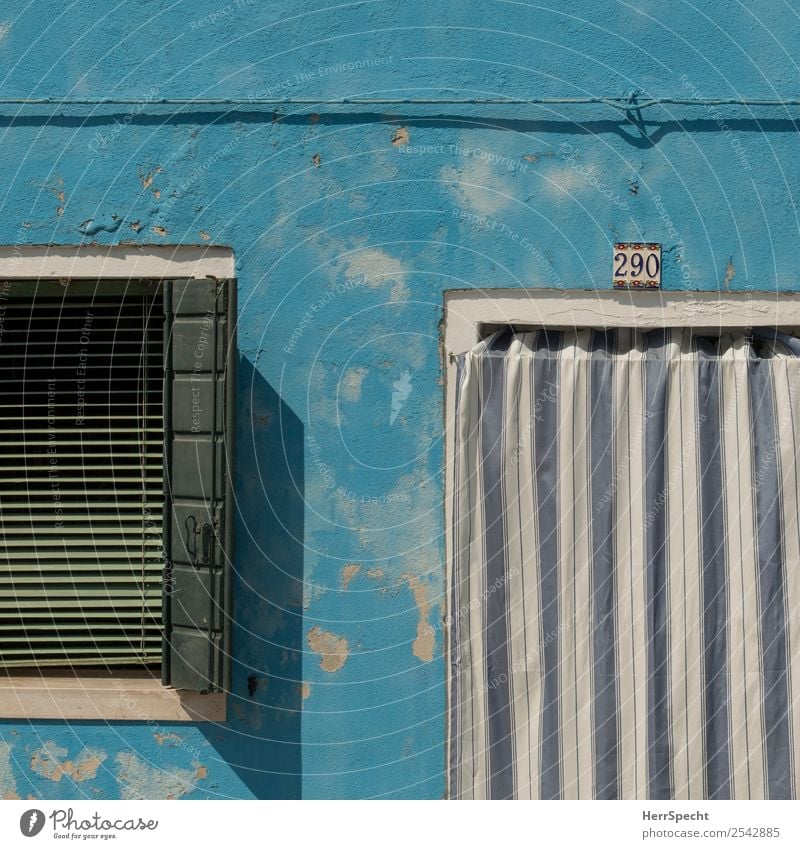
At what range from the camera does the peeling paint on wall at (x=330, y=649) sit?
3795 millimetres

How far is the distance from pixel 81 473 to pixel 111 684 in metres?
0.85

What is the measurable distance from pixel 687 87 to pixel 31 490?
3.05 metres

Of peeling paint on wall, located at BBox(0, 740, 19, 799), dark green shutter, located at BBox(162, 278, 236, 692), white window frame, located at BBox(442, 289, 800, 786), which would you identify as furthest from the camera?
peeling paint on wall, located at BBox(0, 740, 19, 799)

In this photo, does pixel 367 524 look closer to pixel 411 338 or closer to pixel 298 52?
pixel 411 338

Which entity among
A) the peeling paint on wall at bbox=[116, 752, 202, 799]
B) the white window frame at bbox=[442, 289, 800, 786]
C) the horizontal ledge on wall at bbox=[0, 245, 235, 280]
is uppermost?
the horizontal ledge on wall at bbox=[0, 245, 235, 280]

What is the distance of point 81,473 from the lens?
3.99 metres

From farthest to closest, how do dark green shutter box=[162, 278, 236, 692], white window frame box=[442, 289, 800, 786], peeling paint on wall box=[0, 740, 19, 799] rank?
peeling paint on wall box=[0, 740, 19, 799], white window frame box=[442, 289, 800, 786], dark green shutter box=[162, 278, 236, 692]

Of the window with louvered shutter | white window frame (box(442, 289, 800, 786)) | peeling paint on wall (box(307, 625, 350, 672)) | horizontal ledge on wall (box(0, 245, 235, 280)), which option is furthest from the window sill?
horizontal ledge on wall (box(0, 245, 235, 280))

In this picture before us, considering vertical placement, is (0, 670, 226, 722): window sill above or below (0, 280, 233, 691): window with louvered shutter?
below

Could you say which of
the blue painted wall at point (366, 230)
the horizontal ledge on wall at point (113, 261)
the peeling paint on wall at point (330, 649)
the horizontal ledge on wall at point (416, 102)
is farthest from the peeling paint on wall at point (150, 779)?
the horizontal ledge on wall at point (416, 102)

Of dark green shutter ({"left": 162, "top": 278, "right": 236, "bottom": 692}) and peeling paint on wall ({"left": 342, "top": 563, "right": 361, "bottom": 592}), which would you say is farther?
peeling paint on wall ({"left": 342, "top": 563, "right": 361, "bottom": 592})

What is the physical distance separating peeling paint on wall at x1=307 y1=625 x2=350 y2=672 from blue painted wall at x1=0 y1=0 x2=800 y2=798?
0.04 ft

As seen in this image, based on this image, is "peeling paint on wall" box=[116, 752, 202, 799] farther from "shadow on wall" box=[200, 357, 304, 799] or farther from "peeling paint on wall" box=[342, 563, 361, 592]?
"peeling paint on wall" box=[342, 563, 361, 592]

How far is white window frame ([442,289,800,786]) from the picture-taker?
3736 millimetres
